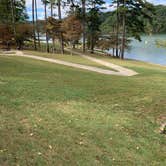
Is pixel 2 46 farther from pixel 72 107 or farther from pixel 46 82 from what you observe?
pixel 72 107

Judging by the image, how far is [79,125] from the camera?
6.06m

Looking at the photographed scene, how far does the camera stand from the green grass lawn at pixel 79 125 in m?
4.82

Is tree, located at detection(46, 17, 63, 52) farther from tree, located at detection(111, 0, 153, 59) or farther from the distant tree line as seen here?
tree, located at detection(111, 0, 153, 59)

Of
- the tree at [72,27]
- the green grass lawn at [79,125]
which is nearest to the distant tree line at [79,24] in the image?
the tree at [72,27]

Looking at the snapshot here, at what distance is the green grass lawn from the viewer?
15.8ft

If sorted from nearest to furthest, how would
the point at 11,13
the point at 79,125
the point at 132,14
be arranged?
the point at 79,125 → the point at 132,14 → the point at 11,13

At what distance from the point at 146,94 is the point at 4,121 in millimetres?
4791

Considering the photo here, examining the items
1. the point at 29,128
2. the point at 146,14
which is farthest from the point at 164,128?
the point at 146,14

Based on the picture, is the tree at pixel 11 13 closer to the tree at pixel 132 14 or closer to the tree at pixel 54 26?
the tree at pixel 54 26

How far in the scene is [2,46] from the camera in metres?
30.6

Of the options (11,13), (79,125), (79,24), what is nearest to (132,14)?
(79,24)

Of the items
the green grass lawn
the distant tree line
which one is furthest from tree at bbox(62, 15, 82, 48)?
the green grass lawn

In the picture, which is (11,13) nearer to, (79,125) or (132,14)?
(132,14)

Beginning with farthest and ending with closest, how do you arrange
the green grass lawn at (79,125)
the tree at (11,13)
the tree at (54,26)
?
1. the tree at (11,13)
2. the tree at (54,26)
3. the green grass lawn at (79,125)
